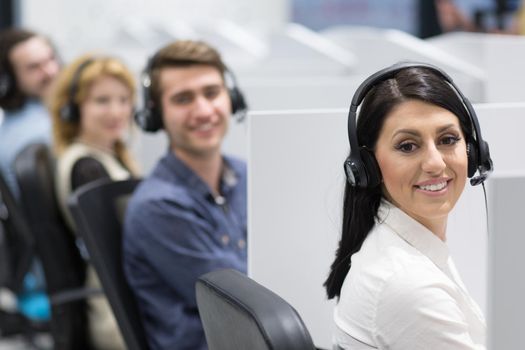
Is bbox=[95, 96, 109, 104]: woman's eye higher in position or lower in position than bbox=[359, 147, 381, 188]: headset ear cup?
lower

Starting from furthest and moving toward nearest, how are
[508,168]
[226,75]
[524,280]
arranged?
[226,75] → [508,168] → [524,280]

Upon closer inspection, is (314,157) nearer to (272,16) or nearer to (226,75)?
(226,75)

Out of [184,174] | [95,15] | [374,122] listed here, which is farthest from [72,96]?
[95,15]

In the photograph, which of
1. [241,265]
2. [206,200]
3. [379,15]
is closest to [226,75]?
[206,200]

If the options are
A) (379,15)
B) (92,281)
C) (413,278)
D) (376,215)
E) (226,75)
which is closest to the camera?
(413,278)

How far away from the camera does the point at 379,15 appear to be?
20.7ft

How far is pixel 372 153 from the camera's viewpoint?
1.10 meters

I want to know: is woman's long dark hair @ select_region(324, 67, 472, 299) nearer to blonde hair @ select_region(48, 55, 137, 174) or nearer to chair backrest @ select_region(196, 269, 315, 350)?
chair backrest @ select_region(196, 269, 315, 350)

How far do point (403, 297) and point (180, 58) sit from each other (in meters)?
0.97

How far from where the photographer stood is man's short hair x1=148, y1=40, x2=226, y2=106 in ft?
6.12

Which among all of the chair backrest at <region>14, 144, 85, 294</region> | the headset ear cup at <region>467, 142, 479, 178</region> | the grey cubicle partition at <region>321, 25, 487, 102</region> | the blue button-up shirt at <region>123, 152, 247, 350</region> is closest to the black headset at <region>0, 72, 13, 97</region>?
the chair backrest at <region>14, 144, 85, 294</region>

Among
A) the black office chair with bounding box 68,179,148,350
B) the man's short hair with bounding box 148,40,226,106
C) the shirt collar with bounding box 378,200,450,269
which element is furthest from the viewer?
the man's short hair with bounding box 148,40,226,106

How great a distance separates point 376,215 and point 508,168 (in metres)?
0.24

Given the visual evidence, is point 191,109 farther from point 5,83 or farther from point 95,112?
point 5,83
